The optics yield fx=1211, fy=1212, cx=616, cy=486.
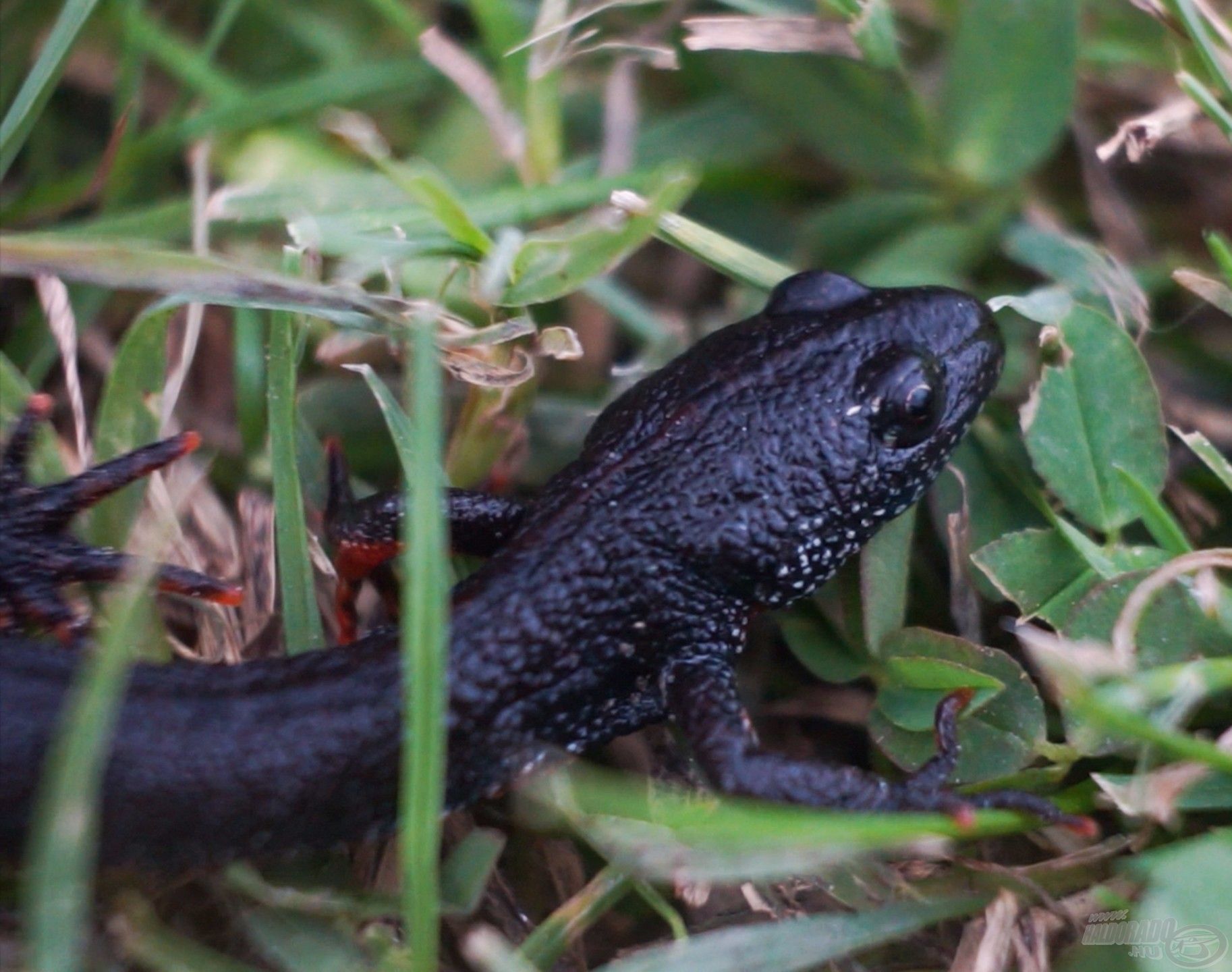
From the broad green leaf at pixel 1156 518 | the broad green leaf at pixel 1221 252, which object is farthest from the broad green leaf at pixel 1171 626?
the broad green leaf at pixel 1221 252

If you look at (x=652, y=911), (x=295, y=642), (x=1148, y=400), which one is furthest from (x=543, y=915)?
(x=1148, y=400)

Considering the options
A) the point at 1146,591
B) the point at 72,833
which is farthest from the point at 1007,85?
the point at 72,833

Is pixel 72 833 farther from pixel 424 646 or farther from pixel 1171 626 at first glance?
pixel 1171 626

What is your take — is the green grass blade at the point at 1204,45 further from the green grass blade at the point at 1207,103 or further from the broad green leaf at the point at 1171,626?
the broad green leaf at the point at 1171,626

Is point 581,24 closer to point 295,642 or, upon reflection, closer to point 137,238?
point 137,238

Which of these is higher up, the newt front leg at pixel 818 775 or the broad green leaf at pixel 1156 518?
the broad green leaf at pixel 1156 518

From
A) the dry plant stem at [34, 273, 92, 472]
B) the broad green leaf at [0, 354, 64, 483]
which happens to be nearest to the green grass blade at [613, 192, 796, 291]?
the dry plant stem at [34, 273, 92, 472]

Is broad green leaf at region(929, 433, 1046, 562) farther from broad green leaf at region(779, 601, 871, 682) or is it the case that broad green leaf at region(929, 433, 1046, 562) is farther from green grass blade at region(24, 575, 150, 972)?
green grass blade at region(24, 575, 150, 972)
